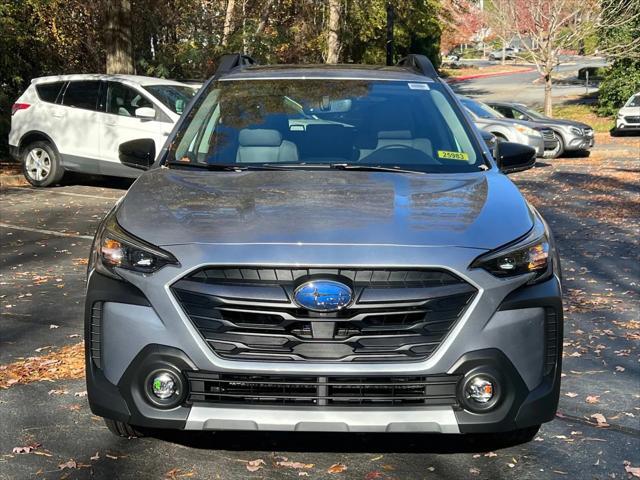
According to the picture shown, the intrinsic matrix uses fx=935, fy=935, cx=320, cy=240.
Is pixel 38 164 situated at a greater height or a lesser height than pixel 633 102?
lesser

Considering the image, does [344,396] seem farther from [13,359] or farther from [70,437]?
[13,359]

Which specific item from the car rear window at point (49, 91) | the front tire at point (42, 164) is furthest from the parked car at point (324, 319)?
the car rear window at point (49, 91)

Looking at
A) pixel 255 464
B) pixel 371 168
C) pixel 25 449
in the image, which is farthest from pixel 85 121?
pixel 255 464

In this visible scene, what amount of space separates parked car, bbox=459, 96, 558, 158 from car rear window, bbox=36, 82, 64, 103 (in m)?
9.52

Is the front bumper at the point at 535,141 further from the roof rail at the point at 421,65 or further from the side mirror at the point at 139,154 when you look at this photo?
the side mirror at the point at 139,154

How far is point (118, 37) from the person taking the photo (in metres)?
17.4

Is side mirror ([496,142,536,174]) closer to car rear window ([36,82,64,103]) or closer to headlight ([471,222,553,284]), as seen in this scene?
headlight ([471,222,553,284])

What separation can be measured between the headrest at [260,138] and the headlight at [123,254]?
1211 mm

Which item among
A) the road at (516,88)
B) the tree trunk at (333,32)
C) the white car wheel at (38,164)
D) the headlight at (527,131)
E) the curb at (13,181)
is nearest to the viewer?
the white car wheel at (38,164)

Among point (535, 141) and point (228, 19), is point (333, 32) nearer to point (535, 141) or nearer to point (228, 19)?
point (228, 19)

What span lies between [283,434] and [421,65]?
267cm

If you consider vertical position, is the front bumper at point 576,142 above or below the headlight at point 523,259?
below

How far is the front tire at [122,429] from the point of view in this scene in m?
4.15

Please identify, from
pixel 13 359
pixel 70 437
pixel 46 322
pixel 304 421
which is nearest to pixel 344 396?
pixel 304 421
